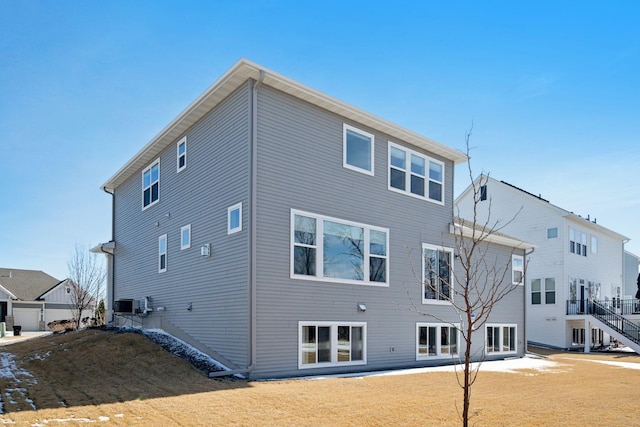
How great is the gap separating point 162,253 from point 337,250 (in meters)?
6.55

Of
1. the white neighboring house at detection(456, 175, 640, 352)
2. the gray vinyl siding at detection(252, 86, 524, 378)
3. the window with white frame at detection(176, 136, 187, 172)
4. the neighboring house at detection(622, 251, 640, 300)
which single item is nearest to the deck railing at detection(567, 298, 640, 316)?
the white neighboring house at detection(456, 175, 640, 352)

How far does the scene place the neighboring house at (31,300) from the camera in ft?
127

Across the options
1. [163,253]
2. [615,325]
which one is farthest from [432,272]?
[615,325]

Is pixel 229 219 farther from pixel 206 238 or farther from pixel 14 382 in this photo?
pixel 14 382

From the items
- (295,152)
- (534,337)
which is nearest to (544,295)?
(534,337)

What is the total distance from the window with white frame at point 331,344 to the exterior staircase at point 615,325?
1718cm

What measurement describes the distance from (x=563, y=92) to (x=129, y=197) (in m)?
16.2

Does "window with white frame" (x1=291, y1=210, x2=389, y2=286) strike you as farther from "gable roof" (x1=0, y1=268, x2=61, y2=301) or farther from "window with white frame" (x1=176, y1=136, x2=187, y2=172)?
"gable roof" (x1=0, y1=268, x2=61, y2=301)

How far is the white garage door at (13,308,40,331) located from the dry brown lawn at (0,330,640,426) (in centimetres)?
3048

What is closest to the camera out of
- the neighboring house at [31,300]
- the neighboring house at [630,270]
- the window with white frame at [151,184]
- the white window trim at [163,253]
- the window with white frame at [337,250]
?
the window with white frame at [337,250]

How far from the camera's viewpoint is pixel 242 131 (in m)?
12.4

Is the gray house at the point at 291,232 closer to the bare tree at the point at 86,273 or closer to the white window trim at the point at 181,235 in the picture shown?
the white window trim at the point at 181,235

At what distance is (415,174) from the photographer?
16.6m

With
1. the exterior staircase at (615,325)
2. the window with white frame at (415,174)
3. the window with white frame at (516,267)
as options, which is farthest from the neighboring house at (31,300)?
the exterior staircase at (615,325)
